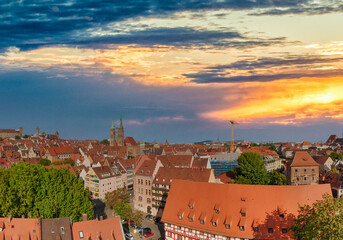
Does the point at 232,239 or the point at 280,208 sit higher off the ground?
the point at 280,208

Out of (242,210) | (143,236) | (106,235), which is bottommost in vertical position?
(143,236)

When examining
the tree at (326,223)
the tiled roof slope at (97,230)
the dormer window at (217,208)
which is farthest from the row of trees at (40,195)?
the tree at (326,223)

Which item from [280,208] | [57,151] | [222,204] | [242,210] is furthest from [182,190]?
[57,151]

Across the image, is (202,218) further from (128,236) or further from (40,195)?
(40,195)

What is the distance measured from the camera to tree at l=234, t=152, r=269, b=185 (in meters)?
90.0

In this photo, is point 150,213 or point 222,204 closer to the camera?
point 222,204

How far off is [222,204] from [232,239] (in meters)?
5.41

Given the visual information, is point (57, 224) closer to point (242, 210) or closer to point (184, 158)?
point (242, 210)

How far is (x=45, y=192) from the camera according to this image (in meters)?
61.7

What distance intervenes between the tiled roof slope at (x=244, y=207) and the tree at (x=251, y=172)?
128 feet

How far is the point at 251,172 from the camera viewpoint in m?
91.5

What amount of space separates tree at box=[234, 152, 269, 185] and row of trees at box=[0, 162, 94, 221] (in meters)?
46.3

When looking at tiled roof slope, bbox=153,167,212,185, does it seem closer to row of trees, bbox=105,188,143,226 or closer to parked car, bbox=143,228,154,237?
row of trees, bbox=105,188,143,226

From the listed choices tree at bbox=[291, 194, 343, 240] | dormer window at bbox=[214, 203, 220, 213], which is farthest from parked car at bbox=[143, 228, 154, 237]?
tree at bbox=[291, 194, 343, 240]
